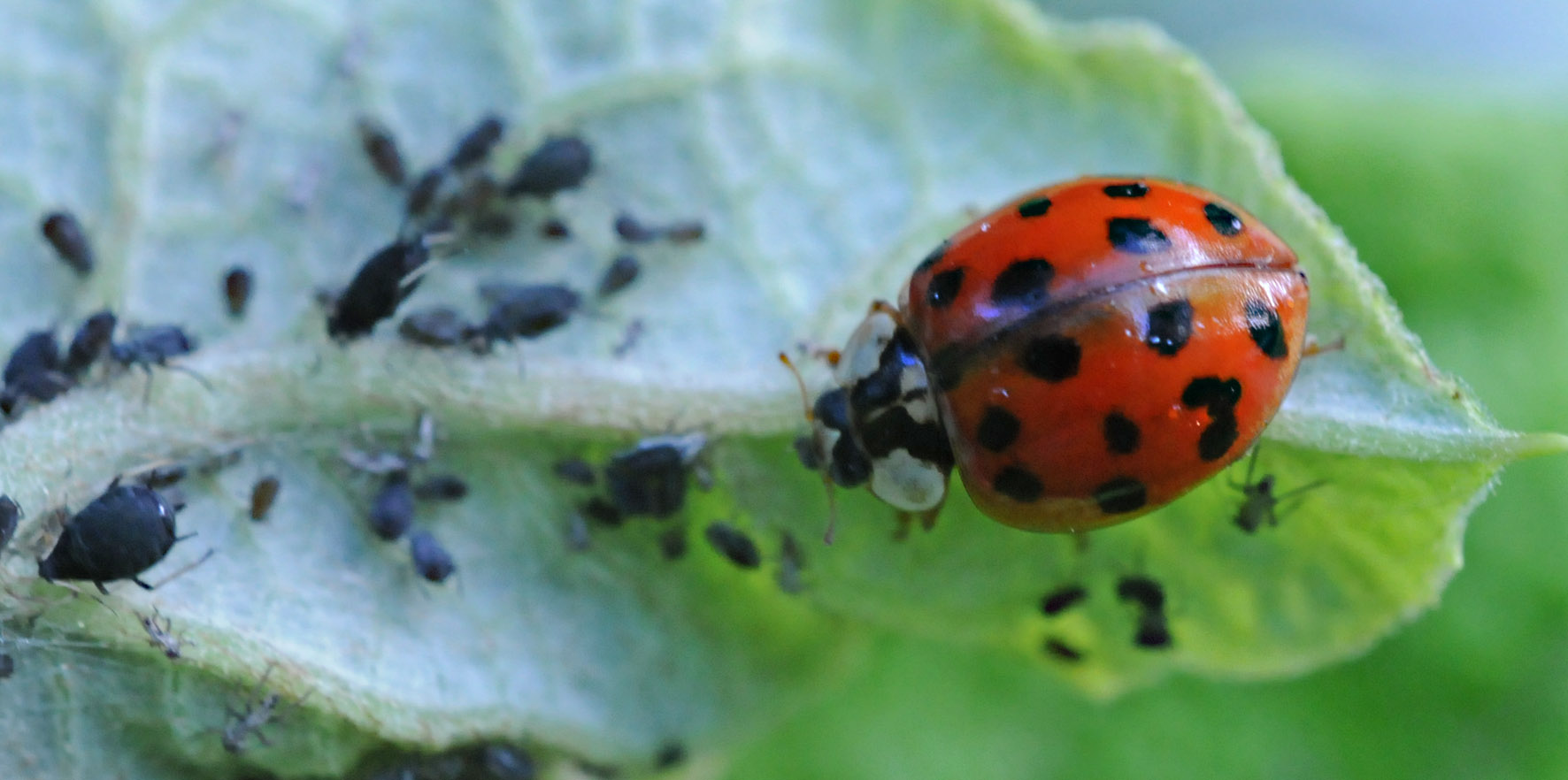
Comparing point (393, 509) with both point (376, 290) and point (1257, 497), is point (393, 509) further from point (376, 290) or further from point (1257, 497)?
point (1257, 497)

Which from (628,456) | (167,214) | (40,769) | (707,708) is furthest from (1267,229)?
(40,769)

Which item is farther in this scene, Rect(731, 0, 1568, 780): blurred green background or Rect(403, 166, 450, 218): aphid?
Rect(731, 0, 1568, 780): blurred green background

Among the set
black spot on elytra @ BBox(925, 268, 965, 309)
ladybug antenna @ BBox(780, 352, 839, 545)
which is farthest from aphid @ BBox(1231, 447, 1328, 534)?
ladybug antenna @ BBox(780, 352, 839, 545)

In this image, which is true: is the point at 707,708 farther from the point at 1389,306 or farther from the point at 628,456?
the point at 1389,306

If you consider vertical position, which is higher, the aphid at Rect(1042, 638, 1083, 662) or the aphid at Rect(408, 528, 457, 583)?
the aphid at Rect(408, 528, 457, 583)

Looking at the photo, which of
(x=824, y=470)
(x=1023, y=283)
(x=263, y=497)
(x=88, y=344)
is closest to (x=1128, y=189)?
(x=1023, y=283)

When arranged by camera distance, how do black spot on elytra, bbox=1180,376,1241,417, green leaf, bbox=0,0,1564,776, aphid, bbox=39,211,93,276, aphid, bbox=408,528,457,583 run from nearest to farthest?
1. black spot on elytra, bbox=1180,376,1241,417
2. green leaf, bbox=0,0,1564,776
3. aphid, bbox=408,528,457,583
4. aphid, bbox=39,211,93,276

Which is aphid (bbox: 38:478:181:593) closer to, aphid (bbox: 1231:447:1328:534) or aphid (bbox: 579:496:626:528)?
aphid (bbox: 579:496:626:528)
